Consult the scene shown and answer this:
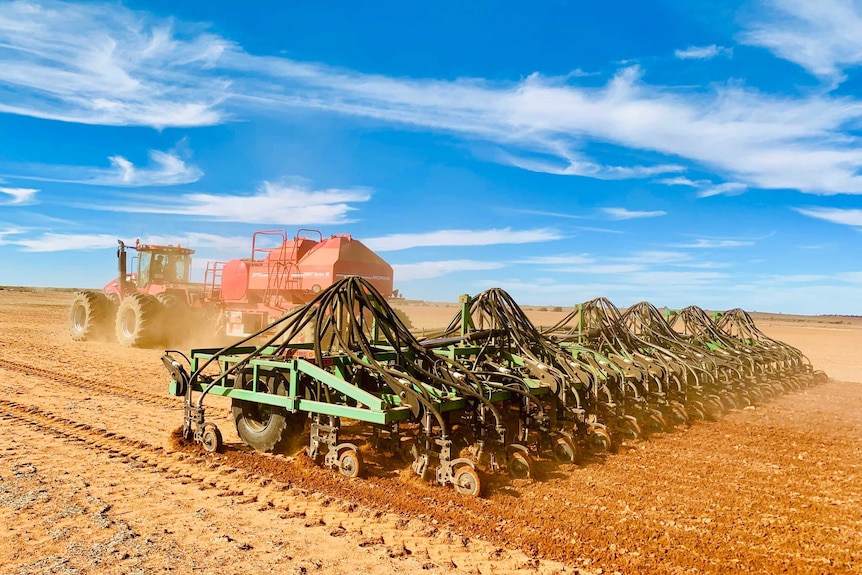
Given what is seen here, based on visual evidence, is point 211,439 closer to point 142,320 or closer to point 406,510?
point 406,510

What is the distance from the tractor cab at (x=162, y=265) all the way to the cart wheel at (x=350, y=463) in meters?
12.4

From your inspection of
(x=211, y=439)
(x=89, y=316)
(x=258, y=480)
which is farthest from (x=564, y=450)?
(x=89, y=316)

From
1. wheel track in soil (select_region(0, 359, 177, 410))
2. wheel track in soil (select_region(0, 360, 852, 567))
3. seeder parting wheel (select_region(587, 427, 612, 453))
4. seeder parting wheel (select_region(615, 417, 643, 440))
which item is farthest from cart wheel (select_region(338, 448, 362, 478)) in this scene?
wheel track in soil (select_region(0, 359, 177, 410))

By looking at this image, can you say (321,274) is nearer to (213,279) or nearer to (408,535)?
(213,279)

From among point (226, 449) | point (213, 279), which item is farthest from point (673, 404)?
point (213, 279)

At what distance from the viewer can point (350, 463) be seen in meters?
5.15

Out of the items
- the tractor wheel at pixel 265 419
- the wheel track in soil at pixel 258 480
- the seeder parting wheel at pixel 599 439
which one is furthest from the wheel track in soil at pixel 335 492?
the seeder parting wheel at pixel 599 439

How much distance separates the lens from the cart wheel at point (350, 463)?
509cm

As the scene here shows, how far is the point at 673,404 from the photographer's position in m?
7.73

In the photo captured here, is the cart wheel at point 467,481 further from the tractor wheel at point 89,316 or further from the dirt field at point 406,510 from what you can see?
the tractor wheel at point 89,316

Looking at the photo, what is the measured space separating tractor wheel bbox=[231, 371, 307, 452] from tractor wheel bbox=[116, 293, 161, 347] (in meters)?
8.88

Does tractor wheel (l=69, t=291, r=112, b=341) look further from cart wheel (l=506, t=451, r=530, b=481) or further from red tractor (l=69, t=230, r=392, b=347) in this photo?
cart wheel (l=506, t=451, r=530, b=481)

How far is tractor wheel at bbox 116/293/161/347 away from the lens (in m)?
13.8

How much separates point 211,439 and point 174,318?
9286 millimetres
